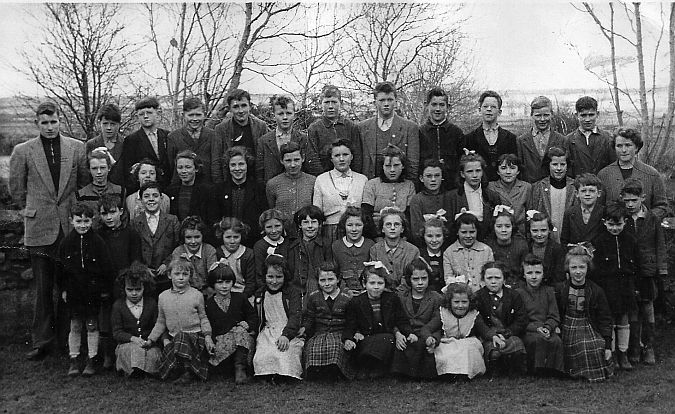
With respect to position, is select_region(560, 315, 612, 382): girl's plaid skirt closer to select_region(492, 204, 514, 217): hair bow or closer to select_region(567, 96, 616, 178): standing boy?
select_region(492, 204, 514, 217): hair bow

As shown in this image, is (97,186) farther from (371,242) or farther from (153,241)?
(371,242)

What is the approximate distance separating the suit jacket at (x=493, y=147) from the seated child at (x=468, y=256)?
2.37 feet

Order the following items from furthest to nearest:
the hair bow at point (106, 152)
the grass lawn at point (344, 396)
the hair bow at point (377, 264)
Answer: the hair bow at point (106, 152) → the hair bow at point (377, 264) → the grass lawn at point (344, 396)

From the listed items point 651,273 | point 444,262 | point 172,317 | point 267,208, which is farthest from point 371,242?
point 651,273

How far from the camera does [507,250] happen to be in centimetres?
504

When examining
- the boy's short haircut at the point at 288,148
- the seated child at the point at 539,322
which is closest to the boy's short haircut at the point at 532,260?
the seated child at the point at 539,322

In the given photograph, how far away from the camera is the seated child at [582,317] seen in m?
4.62

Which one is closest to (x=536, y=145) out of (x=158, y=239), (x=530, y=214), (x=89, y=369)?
(x=530, y=214)

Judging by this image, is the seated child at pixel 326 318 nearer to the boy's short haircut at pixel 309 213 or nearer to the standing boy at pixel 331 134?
the boy's short haircut at pixel 309 213

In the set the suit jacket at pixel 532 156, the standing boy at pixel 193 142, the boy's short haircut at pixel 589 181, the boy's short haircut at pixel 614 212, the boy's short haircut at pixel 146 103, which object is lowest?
the boy's short haircut at pixel 614 212

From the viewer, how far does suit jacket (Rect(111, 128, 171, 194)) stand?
542 centimetres

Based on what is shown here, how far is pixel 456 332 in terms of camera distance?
474 cm

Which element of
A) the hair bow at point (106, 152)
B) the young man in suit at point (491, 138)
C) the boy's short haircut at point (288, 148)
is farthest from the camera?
the young man in suit at point (491, 138)

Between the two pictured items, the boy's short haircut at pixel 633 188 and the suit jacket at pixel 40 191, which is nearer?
the boy's short haircut at pixel 633 188
